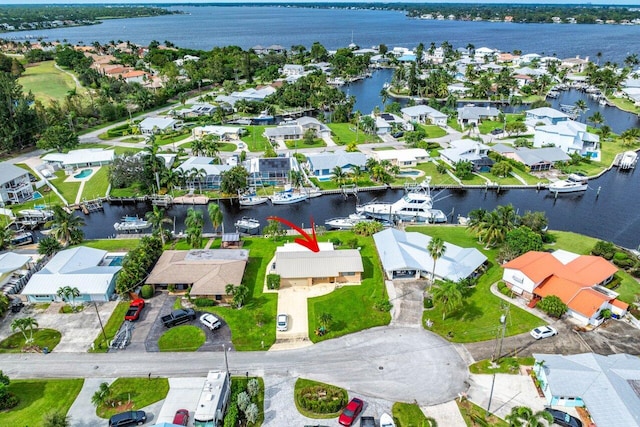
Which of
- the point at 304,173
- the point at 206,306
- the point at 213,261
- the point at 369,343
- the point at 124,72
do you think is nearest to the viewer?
the point at 369,343

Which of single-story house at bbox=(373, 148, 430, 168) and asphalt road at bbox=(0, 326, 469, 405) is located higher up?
asphalt road at bbox=(0, 326, 469, 405)

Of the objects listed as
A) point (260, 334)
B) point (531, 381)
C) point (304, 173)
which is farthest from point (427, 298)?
point (304, 173)

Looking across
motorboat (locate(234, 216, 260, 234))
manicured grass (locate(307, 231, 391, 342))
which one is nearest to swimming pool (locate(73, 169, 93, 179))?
motorboat (locate(234, 216, 260, 234))

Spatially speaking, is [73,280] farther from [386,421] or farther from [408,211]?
[408,211]

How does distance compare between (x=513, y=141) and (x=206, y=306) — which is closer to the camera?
(x=206, y=306)

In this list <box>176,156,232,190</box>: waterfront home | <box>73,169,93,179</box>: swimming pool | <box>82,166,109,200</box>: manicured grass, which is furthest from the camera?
<box>73,169,93,179</box>: swimming pool

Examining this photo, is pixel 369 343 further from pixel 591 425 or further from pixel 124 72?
pixel 124 72

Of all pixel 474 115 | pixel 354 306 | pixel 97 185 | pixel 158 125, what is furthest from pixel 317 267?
pixel 474 115

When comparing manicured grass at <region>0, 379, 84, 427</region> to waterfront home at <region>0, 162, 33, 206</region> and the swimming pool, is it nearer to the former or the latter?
waterfront home at <region>0, 162, 33, 206</region>
